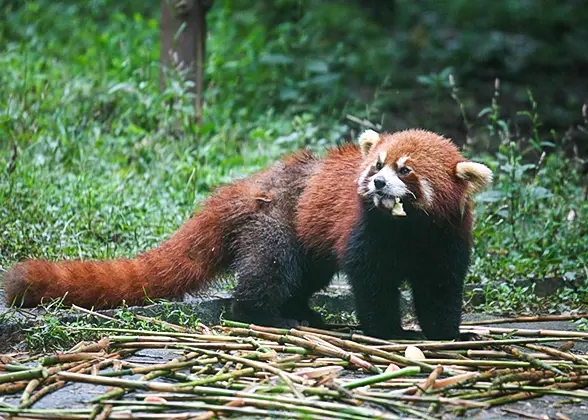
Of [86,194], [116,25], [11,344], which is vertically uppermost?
[116,25]

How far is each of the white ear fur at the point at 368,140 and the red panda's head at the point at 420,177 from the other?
0.14 metres

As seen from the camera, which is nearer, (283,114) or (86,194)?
(86,194)

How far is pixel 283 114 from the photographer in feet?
29.0

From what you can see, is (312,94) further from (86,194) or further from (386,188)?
(386,188)

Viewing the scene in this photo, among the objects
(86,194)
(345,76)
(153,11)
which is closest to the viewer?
(86,194)

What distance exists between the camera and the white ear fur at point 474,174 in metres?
4.30

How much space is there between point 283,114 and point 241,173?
201 centimetres

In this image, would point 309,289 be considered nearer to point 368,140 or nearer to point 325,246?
point 325,246

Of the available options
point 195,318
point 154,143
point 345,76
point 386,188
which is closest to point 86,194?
point 154,143

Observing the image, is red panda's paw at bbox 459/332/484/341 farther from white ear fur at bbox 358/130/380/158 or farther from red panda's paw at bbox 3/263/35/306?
red panda's paw at bbox 3/263/35/306

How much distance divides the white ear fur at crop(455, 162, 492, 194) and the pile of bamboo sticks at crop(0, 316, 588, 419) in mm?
762

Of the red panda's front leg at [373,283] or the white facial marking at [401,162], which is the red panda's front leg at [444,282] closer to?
the red panda's front leg at [373,283]

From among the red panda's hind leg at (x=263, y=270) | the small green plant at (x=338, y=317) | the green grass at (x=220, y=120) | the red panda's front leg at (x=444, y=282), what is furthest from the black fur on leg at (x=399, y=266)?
the green grass at (x=220, y=120)

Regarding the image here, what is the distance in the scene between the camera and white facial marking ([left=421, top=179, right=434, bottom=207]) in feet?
13.9
